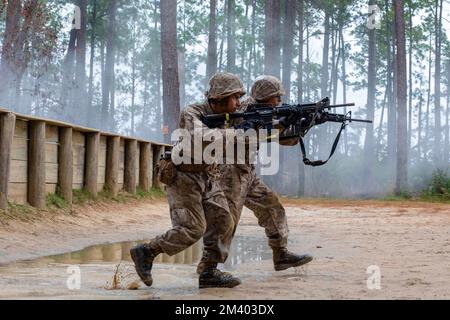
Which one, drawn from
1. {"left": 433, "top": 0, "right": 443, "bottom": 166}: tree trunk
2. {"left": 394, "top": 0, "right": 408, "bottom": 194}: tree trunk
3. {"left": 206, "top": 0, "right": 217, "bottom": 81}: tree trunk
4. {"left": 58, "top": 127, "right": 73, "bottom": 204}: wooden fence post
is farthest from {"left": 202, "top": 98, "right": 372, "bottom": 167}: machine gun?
{"left": 433, "top": 0, "right": 443, "bottom": 166}: tree trunk

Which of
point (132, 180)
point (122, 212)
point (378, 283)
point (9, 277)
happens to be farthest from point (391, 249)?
point (132, 180)

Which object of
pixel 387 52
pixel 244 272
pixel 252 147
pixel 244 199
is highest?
pixel 387 52

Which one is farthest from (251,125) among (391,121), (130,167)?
(391,121)

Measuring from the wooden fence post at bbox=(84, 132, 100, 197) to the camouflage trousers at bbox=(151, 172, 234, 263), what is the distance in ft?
26.8

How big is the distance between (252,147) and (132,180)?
1057 cm

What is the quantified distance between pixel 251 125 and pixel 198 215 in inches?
33.0

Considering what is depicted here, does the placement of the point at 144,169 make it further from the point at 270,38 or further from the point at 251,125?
the point at 270,38

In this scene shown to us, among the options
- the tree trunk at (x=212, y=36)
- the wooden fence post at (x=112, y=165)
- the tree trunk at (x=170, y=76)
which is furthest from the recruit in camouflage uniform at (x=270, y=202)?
the tree trunk at (x=212, y=36)

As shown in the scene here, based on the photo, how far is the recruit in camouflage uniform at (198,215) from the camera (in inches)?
246

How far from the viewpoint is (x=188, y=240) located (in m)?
6.23
